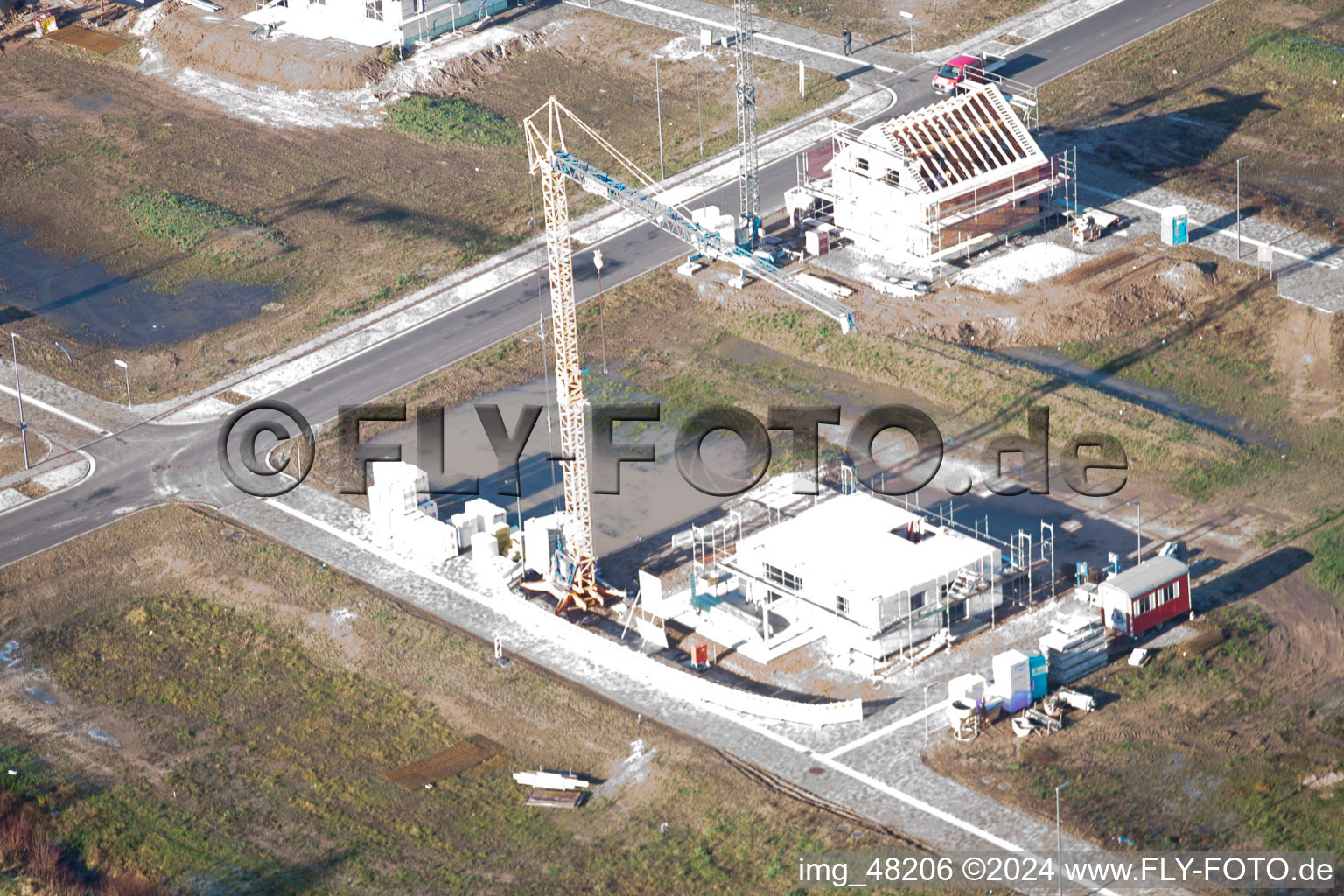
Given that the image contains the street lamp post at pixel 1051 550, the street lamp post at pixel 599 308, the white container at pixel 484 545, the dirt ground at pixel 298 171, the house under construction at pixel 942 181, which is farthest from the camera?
the dirt ground at pixel 298 171

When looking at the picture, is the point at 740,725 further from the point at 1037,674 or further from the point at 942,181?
the point at 942,181

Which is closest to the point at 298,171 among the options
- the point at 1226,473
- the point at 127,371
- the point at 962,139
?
the point at 127,371

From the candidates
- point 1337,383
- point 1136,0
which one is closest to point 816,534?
point 1337,383

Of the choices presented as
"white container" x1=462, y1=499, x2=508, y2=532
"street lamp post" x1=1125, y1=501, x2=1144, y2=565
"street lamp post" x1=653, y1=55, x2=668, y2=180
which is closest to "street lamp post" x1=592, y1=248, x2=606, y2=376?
"street lamp post" x1=653, y1=55, x2=668, y2=180

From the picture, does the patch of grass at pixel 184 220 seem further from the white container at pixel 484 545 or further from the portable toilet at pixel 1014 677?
the portable toilet at pixel 1014 677

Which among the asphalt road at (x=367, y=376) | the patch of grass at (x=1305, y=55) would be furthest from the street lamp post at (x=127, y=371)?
the patch of grass at (x=1305, y=55)

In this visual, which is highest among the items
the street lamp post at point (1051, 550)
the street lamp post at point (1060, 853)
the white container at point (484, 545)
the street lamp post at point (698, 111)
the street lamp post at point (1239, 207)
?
the street lamp post at point (698, 111)
